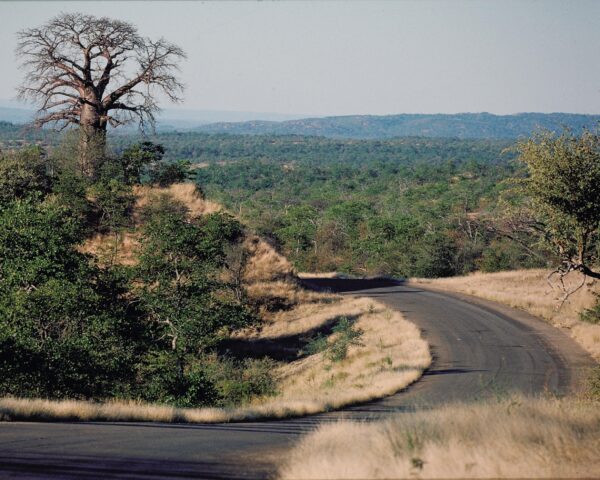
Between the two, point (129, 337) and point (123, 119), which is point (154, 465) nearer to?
point (129, 337)

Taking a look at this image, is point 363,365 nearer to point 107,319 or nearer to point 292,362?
point 292,362

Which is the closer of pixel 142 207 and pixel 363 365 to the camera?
pixel 363 365

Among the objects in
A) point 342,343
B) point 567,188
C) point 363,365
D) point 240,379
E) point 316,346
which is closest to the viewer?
point 567,188

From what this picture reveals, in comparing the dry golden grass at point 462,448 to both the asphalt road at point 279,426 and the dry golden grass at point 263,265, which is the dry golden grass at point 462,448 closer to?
the asphalt road at point 279,426

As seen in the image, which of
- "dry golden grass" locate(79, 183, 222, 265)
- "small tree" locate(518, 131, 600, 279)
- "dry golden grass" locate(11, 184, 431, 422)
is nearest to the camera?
"dry golden grass" locate(11, 184, 431, 422)

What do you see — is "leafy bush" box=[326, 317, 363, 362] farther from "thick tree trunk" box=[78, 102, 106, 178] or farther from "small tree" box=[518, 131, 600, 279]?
"thick tree trunk" box=[78, 102, 106, 178]

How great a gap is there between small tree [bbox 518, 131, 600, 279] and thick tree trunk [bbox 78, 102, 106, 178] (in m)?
21.1

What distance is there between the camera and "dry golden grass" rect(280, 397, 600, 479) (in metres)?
5.71

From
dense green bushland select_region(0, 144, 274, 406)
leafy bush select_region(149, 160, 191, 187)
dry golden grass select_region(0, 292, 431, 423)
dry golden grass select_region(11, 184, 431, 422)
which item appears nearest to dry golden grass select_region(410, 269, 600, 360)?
dry golden grass select_region(0, 292, 431, 423)

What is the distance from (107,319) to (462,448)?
11625mm

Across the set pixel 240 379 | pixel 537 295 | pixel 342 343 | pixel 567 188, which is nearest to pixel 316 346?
pixel 342 343

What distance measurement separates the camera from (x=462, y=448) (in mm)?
6156

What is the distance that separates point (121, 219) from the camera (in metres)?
28.5

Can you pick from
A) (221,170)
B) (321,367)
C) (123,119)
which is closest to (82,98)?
(123,119)
